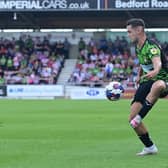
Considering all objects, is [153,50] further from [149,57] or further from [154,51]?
[149,57]

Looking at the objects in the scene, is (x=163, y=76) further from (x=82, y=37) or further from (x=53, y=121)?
(x=82, y=37)

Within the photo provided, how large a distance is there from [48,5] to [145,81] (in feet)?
104

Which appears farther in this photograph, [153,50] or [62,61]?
[62,61]

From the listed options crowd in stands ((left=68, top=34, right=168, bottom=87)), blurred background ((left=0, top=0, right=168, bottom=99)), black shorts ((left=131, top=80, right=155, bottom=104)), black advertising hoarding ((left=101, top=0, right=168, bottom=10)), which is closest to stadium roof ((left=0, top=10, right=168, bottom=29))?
blurred background ((left=0, top=0, right=168, bottom=99))

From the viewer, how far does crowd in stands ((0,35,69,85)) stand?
1741 inches

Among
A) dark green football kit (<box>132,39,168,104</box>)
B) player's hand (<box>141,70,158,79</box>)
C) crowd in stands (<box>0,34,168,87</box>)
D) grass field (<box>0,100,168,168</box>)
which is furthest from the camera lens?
crowd in stands (<box>0,34,168,87</box>)

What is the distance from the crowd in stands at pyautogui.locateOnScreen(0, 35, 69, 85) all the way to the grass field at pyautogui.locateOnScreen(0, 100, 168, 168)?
2342cm

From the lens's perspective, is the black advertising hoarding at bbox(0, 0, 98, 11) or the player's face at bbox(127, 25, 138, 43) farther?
the black advertising hoarding at bbox(0, 0, 98, 11)

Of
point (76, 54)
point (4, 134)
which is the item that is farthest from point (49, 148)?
point (76, 54)

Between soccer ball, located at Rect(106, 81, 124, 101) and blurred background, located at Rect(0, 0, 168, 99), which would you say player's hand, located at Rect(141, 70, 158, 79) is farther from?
blurred background, located at Rect(0, 0, 168, 99)

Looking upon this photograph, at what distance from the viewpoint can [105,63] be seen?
150ft

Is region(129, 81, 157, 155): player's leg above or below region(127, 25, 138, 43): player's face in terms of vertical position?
below

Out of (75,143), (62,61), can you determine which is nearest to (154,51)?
(75,143)

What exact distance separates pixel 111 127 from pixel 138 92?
6725 millimetres
